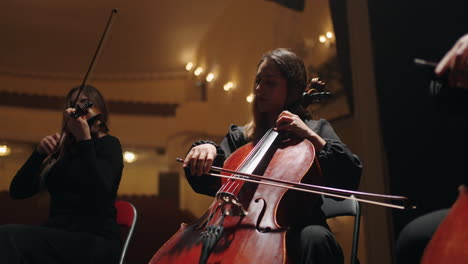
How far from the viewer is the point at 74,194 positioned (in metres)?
1.38

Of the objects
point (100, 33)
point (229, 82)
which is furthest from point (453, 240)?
point (100, 33)

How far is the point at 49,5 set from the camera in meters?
4.21

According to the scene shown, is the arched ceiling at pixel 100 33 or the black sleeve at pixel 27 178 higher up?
the arched ceiling at pixel 100 33

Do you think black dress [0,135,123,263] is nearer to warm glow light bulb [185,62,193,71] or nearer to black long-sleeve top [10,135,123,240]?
black long-sleeve top [10,135,123,240]

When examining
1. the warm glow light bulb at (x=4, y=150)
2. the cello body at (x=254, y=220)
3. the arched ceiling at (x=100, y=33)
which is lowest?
the warm glow light bulb at (x=4, y=150)

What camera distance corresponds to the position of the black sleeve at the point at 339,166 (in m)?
1.12

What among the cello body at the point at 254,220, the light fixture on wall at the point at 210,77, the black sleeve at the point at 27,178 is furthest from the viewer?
the light fixture on wall at the point at 210,77

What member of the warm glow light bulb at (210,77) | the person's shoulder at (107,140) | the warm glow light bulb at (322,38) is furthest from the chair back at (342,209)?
the warm glow light bulb at (210,77)

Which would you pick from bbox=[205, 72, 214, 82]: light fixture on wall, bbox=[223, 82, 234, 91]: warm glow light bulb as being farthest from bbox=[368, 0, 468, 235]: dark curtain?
bbox=[205, 72, 214, 82]: light fixture on wall

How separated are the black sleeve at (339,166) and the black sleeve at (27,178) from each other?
905mm

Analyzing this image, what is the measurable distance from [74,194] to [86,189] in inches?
1.7

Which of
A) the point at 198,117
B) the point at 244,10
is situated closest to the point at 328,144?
the point at 244,10

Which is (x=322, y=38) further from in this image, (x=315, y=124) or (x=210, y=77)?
(x=210, y=77)

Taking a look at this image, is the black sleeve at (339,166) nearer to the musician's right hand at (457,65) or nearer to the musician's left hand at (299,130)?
the musician's left hand at (299,130)
